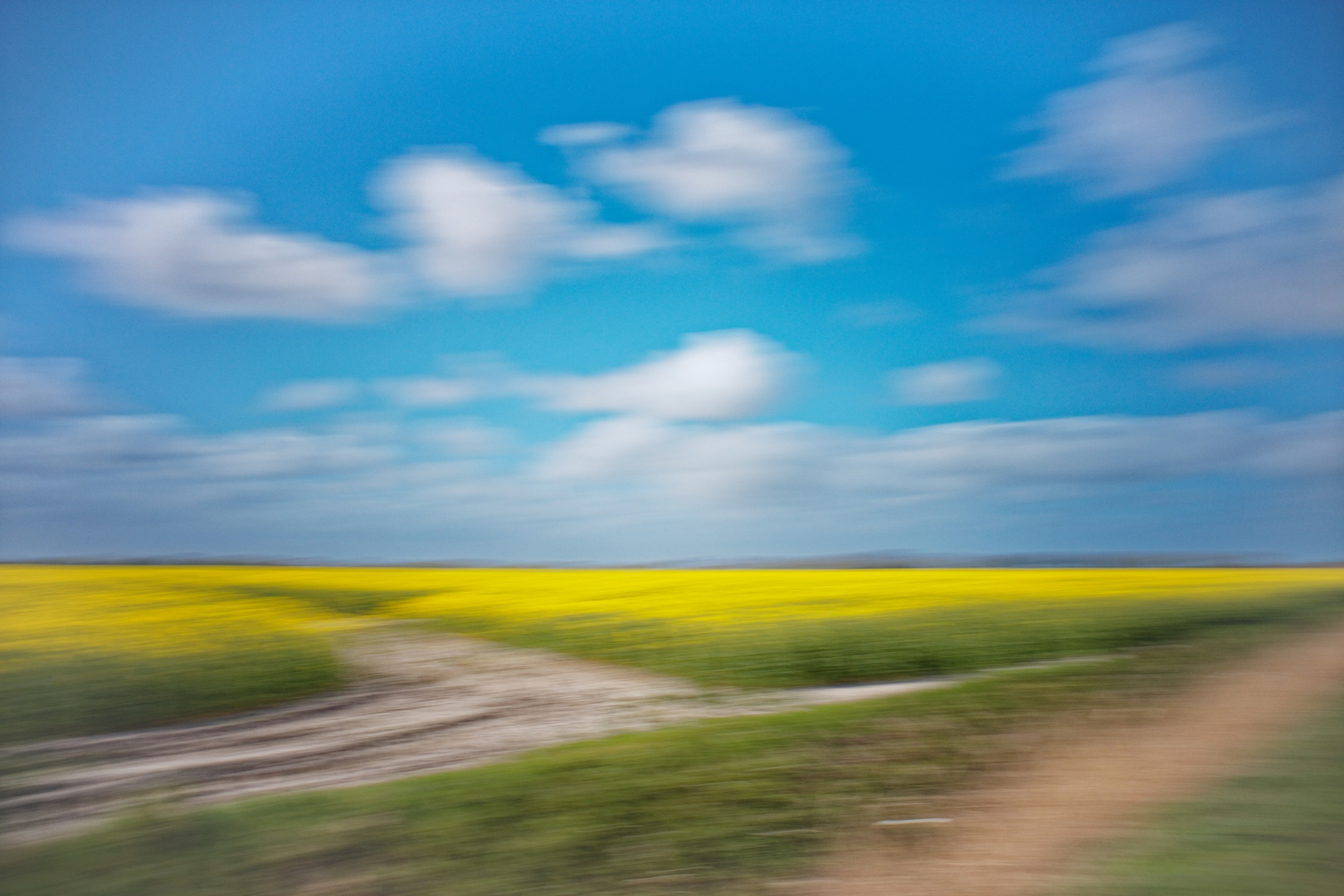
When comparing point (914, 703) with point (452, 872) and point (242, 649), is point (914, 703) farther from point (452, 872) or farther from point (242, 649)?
point (242, 649)

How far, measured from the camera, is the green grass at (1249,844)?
177 inches

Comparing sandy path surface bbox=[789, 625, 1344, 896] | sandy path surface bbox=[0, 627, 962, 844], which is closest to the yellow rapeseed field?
sandy path surface bbox=[0, 627, 962, 844]

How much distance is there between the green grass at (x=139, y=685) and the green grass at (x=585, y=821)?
467 centimetres

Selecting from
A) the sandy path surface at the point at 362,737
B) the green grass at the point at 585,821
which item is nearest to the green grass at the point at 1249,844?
the green grass at the point at 585,821

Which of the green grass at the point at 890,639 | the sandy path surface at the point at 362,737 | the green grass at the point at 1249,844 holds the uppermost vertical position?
the green grass at the point at 1249,844

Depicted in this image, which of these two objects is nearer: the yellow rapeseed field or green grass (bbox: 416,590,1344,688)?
the yellow rapeseed field

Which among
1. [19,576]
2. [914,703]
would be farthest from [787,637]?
[19,576]

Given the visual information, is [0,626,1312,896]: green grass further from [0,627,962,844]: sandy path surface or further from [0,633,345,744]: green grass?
[0,633,345,744]: green grass

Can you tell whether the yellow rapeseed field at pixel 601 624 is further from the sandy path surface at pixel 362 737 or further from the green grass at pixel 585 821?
the green grass at pixel 585 821

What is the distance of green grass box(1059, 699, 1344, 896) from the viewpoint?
A: 4484 millimetres

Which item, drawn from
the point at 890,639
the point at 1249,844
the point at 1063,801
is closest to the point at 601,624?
the point at 890,639

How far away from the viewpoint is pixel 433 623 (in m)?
19.6

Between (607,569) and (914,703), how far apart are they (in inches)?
1050

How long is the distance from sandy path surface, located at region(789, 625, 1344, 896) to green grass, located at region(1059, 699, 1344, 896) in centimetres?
27
